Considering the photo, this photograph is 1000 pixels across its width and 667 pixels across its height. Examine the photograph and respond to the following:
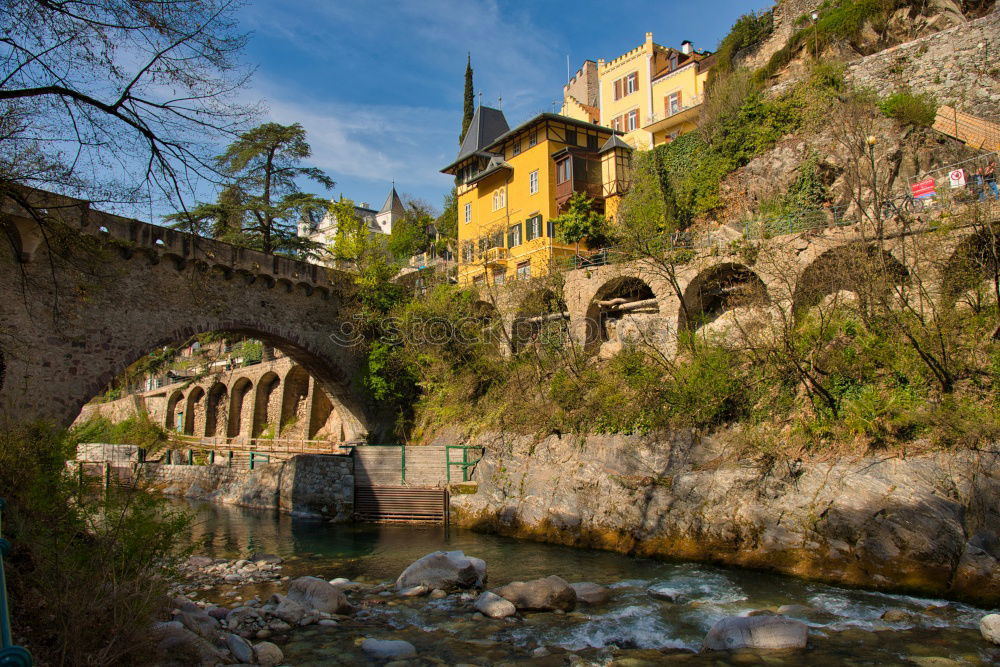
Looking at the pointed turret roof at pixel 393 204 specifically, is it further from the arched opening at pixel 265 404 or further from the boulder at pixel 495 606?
the boulder at pixel 495 606

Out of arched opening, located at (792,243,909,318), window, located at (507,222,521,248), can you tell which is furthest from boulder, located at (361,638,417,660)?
window, located at (507,222,521,248)

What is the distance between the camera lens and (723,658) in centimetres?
739

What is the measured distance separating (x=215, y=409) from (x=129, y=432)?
575 centimetres

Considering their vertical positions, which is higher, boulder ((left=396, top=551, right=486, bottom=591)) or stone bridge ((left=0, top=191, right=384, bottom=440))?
stone bridge ((left=0, top=191, right=384, bottom=440))

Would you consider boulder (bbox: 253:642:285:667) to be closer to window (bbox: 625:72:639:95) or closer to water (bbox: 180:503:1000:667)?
water (bbox: 180:503:1000:667)

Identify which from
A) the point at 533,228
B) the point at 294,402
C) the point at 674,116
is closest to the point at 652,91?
the point at 674,116

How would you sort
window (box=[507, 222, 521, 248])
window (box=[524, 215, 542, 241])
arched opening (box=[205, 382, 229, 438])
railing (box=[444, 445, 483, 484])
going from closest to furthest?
1. railing (box=[444, 445, 483, 484])
2. window (box=[524, 215, 542, 241])
3. window (box=[507, 222, 521, 248])
4. arched opening (box=[205, 382, 229, 438])

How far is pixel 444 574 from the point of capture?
35.6ft

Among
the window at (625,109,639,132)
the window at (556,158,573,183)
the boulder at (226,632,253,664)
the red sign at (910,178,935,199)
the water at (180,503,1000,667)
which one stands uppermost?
the window at (625,109,639,132)

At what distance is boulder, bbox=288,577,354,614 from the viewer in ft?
30.5

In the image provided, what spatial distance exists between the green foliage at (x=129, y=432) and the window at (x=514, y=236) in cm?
2407

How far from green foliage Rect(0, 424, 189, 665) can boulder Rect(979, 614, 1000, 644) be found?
8979mm

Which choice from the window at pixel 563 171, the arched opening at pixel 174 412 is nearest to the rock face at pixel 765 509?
the window at pixel 563 171

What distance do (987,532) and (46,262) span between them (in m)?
20.8
